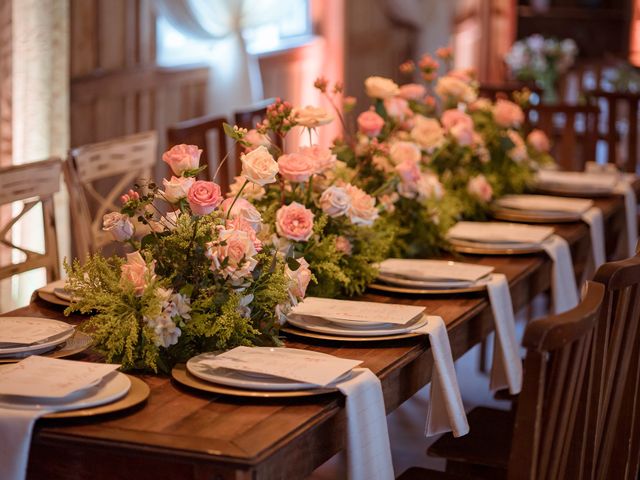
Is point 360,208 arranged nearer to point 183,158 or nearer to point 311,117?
point 311,117

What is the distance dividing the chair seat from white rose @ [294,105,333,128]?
76cm

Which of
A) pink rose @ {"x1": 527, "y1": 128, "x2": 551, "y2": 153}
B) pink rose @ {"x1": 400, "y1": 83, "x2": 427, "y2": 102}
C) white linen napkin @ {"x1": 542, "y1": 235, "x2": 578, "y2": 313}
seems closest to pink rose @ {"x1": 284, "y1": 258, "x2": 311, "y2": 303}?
white linen napkin @ {"x1": 542, "y1": 235, "x2": 578, "y2": 313}

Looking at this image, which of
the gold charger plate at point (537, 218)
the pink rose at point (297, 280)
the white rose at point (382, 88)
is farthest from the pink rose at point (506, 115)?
the pink rose at point (297, 280)

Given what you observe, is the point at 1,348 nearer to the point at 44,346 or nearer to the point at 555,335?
the point at 44,346

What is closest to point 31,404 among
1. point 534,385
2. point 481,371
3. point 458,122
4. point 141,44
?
point 534,385

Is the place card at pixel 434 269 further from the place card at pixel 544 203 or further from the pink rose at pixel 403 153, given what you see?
the place card at pixel 544 203

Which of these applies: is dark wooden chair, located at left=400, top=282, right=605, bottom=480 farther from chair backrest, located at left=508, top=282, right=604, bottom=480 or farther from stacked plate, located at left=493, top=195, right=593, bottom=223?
stacked plate, located at left=493, top=195, right=593, bottom=223

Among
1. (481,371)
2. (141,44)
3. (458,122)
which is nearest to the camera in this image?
(458,122)

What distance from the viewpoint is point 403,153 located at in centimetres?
276

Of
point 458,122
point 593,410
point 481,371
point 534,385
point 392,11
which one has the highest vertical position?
point 392,11

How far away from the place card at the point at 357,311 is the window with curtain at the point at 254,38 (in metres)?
3.23

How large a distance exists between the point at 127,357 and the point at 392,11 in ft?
22.3

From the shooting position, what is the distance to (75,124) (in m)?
4.59

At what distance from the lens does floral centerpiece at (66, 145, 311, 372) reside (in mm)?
1887
